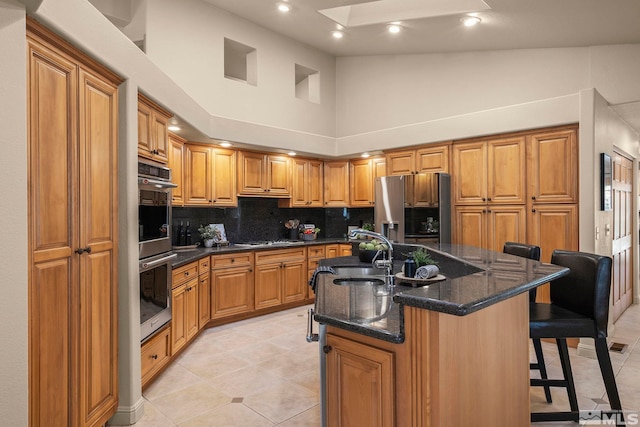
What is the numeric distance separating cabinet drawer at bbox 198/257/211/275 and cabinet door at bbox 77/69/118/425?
1641mm

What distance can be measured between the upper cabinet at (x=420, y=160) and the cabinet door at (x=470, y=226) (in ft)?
1.78

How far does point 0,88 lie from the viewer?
4.74 feet

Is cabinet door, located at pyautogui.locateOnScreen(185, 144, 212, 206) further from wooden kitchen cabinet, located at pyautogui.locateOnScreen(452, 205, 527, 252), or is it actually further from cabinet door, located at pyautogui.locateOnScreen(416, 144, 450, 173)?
wooden kitchen cabinet, located at pyautogui.locateOnScreen(452, 205, 527, 252)

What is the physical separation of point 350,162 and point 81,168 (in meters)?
4.31

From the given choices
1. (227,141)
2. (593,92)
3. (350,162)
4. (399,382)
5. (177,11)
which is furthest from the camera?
(350,162)

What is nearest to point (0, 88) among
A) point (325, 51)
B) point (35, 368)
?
point (35, 368)

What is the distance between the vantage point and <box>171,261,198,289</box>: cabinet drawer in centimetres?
339

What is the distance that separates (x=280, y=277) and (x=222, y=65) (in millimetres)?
2726

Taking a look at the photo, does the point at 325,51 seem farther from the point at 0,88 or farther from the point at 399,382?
the point at 399,382

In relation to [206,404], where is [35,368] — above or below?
above

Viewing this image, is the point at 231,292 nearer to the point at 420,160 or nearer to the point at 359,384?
the point at 420,160

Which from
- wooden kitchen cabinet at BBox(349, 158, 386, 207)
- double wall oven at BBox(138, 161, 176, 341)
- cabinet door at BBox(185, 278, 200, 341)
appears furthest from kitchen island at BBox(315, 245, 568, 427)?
wooden kitchen cabinet at BBox(349, 158, 386, 207)

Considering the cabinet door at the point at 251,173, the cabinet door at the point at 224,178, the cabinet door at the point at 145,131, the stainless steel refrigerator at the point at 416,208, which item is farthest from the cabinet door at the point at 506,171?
the cabinet door at the point at 145,131

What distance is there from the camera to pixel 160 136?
3098mm
